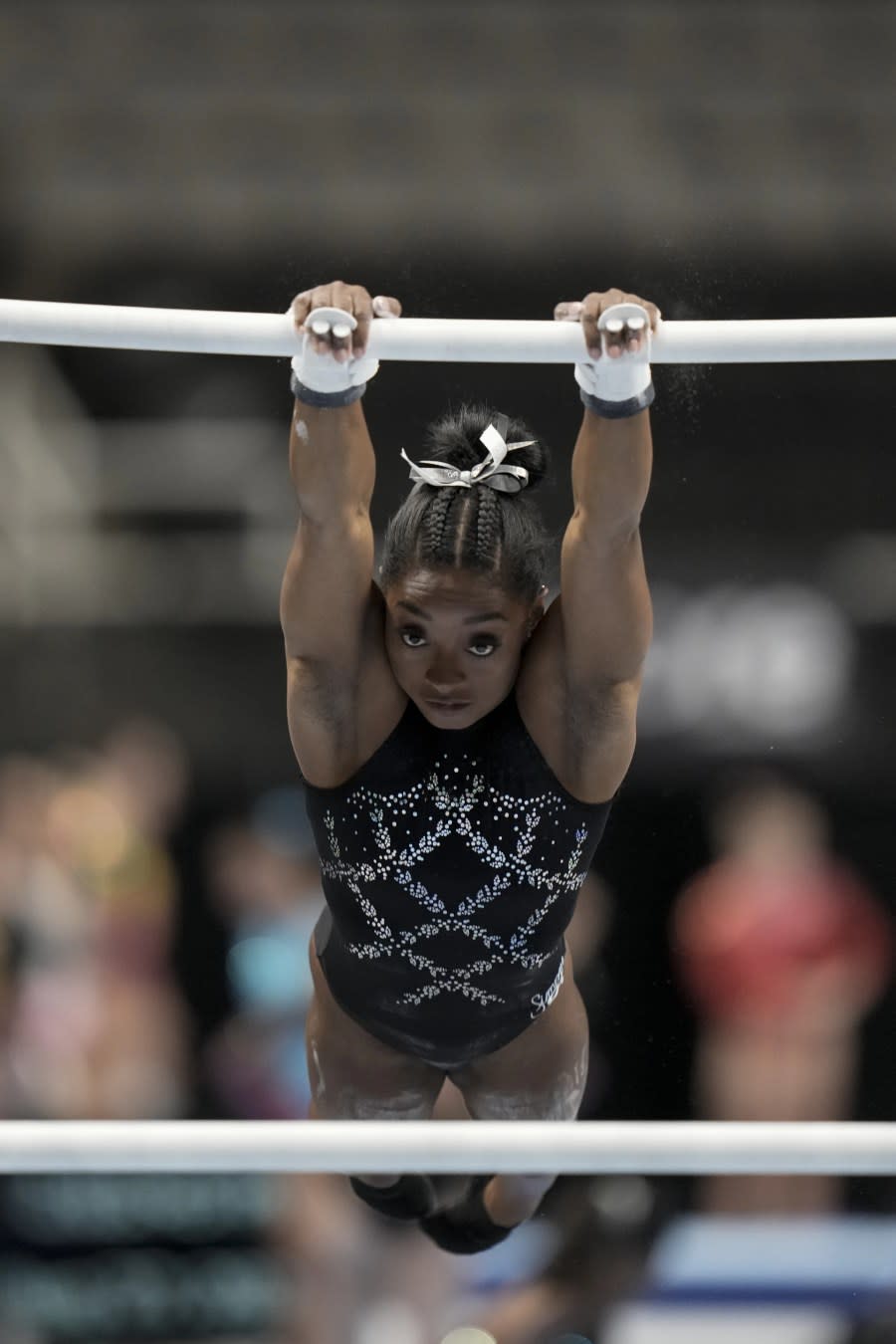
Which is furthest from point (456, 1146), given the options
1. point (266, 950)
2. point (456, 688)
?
point (266, 950)

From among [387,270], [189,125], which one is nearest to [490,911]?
[387,270]

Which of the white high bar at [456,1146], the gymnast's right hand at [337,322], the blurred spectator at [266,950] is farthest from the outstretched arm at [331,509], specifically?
the blurred spectator at [266,950]

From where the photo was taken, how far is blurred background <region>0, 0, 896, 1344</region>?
2.08 m

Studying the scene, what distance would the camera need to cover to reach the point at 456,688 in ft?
4.46

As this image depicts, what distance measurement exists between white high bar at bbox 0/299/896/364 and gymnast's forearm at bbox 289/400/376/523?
0.06 m

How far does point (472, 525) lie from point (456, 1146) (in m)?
0.55

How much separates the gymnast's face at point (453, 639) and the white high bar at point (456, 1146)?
38 centimetres

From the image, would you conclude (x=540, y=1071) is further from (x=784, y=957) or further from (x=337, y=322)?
(x=337, y=322)

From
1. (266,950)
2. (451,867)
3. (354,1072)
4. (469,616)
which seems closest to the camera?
(469,616)

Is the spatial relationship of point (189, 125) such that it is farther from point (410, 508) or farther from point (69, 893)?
point (410, 508)

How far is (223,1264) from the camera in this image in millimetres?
2766

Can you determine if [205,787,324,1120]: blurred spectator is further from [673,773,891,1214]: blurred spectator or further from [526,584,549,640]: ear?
[526,584,549,640]: ear

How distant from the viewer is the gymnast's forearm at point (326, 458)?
4.22 feet

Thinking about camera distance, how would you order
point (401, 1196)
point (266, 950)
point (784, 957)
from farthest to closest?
point (266, 950), point (784, 957), point (401, 1196)
